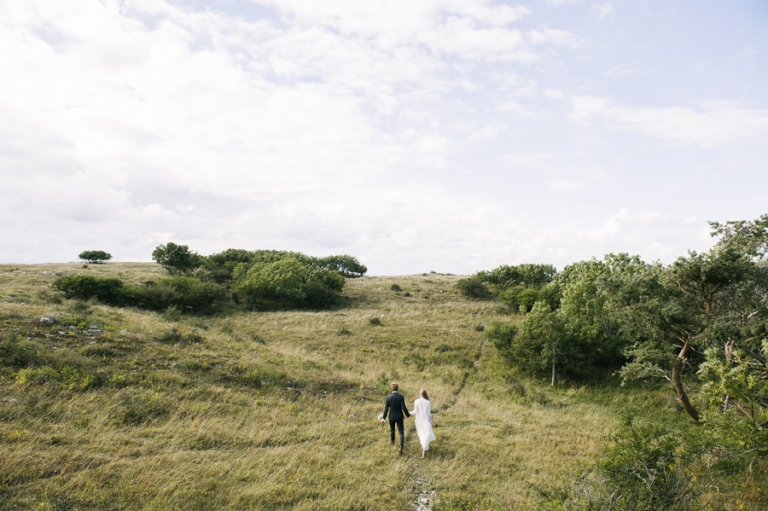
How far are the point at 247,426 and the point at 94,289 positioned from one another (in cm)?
3249

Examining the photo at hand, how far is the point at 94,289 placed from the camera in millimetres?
35500

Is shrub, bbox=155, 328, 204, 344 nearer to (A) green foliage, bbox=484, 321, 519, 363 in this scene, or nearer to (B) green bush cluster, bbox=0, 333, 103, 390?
(B) green bush cluster, bbox=0, 333, 103, 390

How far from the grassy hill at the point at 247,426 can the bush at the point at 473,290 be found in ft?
107

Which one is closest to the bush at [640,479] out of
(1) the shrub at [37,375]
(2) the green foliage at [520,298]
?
(1) the shrub at [37,375]

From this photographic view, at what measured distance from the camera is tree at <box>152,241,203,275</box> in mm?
56438

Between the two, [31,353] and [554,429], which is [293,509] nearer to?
[554,429]

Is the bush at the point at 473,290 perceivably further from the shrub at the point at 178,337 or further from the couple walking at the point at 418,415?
the couple walking at the point at 418,415

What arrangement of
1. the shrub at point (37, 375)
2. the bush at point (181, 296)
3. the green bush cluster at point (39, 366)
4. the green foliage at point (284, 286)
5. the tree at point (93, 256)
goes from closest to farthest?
1. the shrub at point (37, 375)
2. the green bush cluster at point (39, 366)
3. the bush at point (181, 296)
4. the green foliage at point (284, 286)
5. the tree at point (93, 256)

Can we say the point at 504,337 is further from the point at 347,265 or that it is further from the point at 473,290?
the point at 347,265

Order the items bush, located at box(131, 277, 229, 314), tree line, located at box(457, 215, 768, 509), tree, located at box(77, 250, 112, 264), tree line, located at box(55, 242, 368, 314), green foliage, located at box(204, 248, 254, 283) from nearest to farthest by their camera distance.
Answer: tree line, located at box(457, 215, 768, 509)
tree line, located at box(55, 242, 368, 314)
bush, located at box(131, 277, 229, 314)
green foliage, located at box(204, 248, 254, 283)
tree, located at box(77, 250, 112, 264)

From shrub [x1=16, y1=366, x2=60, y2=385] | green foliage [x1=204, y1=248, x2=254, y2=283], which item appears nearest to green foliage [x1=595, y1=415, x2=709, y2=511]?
shrub [x1=16, y1=366, x2=60, y2=385]

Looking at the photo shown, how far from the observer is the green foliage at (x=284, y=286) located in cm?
4803

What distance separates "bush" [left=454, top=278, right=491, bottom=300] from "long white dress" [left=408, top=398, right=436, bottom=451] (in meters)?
47.1

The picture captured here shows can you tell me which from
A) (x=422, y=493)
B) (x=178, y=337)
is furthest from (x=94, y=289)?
(x=422, y=493)
